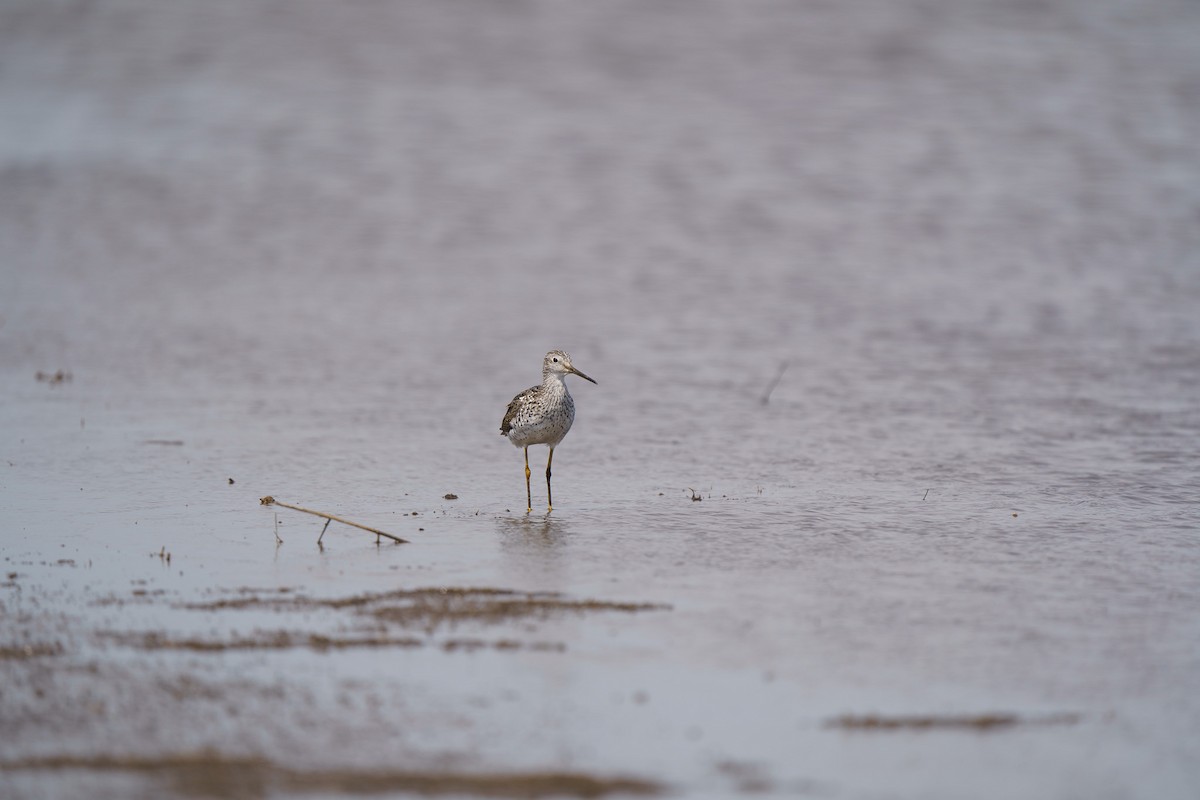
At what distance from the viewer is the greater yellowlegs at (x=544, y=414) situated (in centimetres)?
1057

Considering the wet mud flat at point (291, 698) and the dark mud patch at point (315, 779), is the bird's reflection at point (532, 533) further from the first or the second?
the dark mud patch at point (315, 779)

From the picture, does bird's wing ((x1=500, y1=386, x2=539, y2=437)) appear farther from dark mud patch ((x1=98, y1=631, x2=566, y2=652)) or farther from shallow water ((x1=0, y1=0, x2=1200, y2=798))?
dark mud patch ((x1=98, y1=631, x2=566, y2=652))

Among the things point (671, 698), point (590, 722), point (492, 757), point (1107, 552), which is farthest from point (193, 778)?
point (1107, 552)

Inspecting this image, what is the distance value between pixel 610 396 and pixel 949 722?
773 cm

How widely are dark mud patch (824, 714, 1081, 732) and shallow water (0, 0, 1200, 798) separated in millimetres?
34

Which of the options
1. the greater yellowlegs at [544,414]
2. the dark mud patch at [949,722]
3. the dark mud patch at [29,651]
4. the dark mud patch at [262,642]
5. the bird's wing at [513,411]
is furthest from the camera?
the bird's wing at [513,411]

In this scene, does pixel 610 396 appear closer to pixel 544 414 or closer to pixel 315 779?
pixel 544 414

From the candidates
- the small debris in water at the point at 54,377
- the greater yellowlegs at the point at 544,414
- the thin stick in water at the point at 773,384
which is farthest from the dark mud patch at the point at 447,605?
the small debris in water at the point at 54,377

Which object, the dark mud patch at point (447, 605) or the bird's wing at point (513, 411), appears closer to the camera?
the dark mud patch at point (447, 605)

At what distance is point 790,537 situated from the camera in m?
8.98

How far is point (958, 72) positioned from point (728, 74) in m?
4.25

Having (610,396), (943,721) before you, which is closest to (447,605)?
(943,721)

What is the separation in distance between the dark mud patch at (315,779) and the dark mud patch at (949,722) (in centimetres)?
102

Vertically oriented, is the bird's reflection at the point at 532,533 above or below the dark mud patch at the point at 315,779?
above
